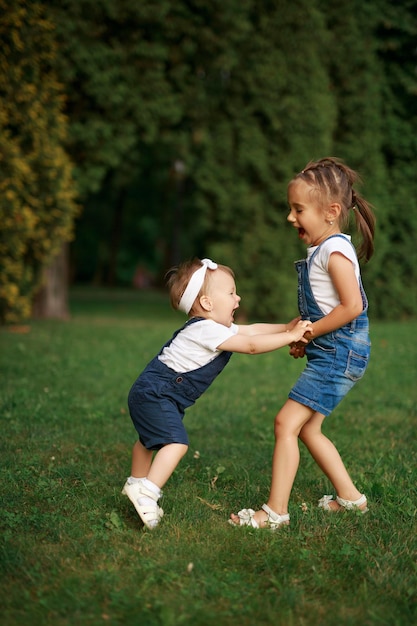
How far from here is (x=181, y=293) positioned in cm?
336

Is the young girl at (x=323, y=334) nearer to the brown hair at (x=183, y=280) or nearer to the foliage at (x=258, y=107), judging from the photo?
the brown hair at (x=183, y=280)

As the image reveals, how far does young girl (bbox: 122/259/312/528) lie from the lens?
10.7 feet

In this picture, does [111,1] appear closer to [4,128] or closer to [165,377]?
[4,128]

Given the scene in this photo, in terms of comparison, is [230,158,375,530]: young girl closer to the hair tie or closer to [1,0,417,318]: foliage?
the hair tie

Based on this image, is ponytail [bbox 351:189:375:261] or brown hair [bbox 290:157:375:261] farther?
ponytail [bbox 351:189:375:261]

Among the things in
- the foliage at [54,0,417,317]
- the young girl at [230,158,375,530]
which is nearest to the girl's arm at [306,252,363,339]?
the young girl at [230,158,375,530]

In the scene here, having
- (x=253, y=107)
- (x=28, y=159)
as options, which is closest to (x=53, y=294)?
(x=28, y=159)

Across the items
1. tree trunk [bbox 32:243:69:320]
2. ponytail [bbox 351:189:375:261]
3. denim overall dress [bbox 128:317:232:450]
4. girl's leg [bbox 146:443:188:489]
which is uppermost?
ponytail [bbox 351:189:375:261]

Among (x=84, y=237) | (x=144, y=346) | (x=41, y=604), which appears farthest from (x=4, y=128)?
(x=84, y=237)

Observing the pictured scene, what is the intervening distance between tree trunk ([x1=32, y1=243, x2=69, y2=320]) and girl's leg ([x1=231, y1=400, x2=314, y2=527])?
35.3 ft

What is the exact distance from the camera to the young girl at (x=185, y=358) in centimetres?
325

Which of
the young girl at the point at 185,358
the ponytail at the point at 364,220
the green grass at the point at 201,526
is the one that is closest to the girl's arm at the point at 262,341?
the young girl at the point at 185,358

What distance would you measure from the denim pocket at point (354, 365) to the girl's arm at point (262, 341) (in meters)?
0.25

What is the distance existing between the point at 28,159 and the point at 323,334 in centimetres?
843
